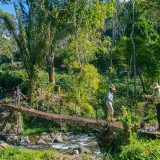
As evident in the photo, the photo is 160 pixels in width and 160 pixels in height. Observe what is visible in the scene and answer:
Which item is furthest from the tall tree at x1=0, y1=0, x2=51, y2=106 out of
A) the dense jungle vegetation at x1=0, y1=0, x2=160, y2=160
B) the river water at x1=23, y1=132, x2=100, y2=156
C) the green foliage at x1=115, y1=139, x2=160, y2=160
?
the green foliage at x1=115, y1=139, x2=160, y2=160

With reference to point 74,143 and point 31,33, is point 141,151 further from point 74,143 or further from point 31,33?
point 31,33

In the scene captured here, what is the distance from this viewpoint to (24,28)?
65.1 feet

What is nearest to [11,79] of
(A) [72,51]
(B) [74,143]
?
(A) [72,51]

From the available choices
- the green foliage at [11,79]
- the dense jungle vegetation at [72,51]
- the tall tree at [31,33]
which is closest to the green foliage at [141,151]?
the dense jungle vegetation at [72,51]

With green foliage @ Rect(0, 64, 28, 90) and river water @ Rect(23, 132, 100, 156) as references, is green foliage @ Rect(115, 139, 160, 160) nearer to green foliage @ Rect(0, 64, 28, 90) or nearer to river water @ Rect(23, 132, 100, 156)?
river water @ Rect(23, 132, 100, 156)

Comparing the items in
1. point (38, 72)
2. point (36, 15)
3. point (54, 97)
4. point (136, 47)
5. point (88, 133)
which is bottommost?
point (88, 133)

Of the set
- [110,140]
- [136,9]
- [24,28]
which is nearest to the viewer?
[110,140]

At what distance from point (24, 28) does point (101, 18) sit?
5313mm

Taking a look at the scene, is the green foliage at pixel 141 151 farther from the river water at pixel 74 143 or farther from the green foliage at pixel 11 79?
the green foliage at pixel 11 79

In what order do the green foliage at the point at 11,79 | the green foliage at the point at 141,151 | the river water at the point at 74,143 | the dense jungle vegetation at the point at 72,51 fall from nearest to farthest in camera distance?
1. the green foliage at the point at 141,151
2. the river water at the point at 74,143
3. the dense jungle vegetation at the point at 72,51
4. the green foliage at the point at 11,79

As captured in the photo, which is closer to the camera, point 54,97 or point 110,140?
point 110,140

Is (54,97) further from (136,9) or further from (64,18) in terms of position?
(136,9)

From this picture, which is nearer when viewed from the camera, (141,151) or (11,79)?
(141,151)

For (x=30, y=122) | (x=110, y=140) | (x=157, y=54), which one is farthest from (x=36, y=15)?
(x=110, y=140)
